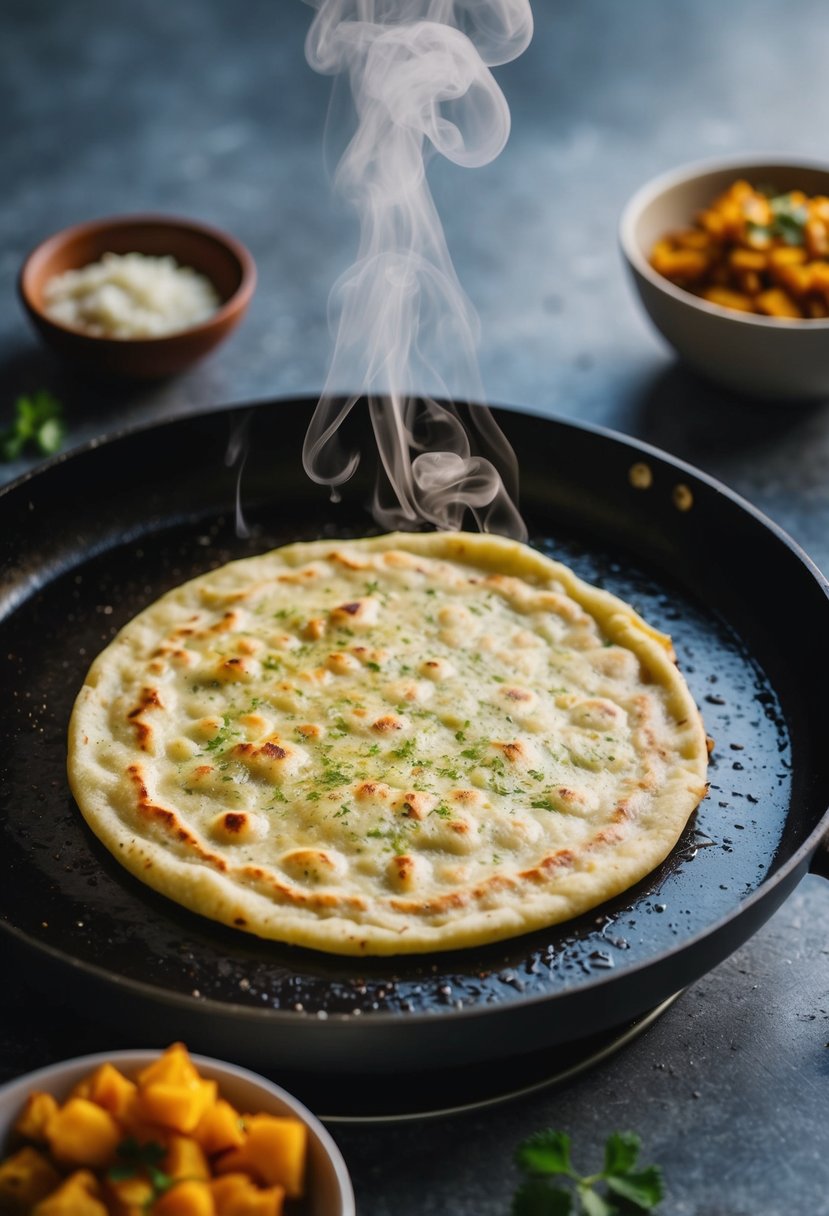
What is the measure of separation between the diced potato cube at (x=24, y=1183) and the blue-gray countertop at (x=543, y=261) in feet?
1.62

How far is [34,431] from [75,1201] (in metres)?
3.24

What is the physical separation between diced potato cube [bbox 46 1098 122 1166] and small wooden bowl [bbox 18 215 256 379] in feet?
10.7

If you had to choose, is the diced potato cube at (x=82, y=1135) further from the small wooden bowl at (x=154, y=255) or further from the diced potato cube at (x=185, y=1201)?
the small wooden bowl at (x=154, y=255)

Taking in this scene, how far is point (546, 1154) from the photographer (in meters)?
2.53

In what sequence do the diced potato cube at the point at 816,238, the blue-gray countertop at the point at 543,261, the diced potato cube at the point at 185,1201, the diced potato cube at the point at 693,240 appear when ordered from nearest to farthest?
the diced potato cube at the point at 185,1201
the blue-gray countertop at the point at 543,261
the diced potato cube at the point at 816,238
the diced potato cube at the point at 693,240

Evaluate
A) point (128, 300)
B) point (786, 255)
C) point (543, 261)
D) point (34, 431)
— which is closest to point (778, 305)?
point (786, 255)

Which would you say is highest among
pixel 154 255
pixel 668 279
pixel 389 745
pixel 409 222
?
pixel 409 222

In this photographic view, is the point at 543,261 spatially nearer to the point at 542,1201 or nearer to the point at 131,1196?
the point at 542,1201

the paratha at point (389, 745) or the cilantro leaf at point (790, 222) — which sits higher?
the cilantro leaf at point (790, 222)

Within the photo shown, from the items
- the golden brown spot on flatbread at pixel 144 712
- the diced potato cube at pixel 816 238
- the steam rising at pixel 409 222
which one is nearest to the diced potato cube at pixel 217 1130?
the golden brown spot on flatbread at pixel 144 712

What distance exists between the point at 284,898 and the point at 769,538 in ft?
5.75

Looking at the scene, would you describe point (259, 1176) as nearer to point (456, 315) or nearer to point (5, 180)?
point (456, 315)

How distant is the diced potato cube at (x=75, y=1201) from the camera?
2172mm

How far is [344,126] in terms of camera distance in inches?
183
